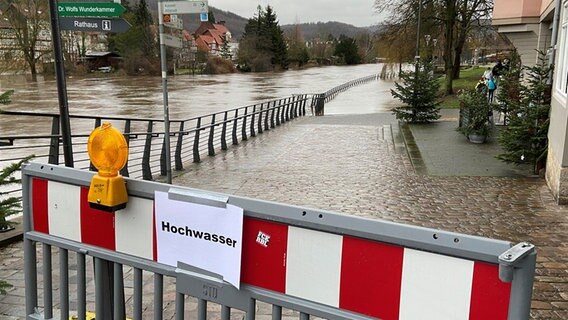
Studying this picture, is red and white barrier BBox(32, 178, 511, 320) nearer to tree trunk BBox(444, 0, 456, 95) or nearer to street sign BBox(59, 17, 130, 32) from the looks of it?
street sign BBox(59, 17, 130, 32)

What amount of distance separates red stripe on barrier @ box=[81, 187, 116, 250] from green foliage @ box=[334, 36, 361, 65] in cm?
13581

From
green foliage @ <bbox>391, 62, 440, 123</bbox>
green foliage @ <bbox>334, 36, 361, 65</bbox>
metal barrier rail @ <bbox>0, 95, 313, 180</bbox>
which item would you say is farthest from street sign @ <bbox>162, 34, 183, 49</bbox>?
green foliage @ <bbox>334, 36, 361, 65</bbox>

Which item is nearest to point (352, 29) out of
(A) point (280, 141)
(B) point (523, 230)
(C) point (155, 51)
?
(C) point (155, 51)

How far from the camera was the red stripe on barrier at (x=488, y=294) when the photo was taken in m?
1.50

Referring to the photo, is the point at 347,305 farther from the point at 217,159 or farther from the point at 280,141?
the point at 280,141

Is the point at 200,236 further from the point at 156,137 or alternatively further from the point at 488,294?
the point at 156,137

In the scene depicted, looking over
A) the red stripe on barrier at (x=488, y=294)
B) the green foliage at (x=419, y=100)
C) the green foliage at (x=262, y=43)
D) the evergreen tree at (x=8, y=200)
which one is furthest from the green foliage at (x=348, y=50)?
the red stripe on barrier at (x=488, y=294)

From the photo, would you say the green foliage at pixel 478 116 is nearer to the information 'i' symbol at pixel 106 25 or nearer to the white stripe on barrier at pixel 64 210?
the information 'i' symbol at pixel 106 25

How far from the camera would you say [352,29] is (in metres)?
144

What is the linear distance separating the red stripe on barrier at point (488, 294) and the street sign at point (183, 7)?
5624mm

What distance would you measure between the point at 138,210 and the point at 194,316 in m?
1.52

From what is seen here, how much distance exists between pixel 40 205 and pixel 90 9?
5.52ft

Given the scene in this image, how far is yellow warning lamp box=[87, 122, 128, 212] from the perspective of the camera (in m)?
2.18

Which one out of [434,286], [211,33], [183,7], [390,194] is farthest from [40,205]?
[211,33]
